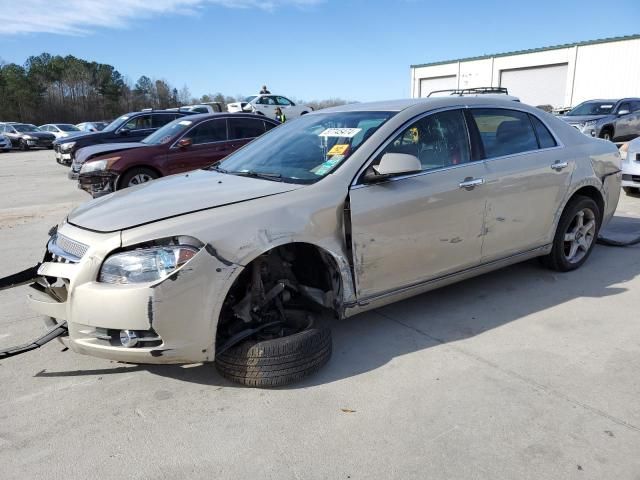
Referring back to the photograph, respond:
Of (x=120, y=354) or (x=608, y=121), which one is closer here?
(x=120, y=354)

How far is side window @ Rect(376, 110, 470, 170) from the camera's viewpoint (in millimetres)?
3660

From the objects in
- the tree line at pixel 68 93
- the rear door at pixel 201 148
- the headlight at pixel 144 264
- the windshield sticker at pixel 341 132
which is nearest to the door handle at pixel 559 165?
the windshield sticker at pixel 341 132

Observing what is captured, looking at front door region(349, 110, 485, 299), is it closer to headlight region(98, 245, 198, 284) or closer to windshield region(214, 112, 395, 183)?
windshield region(214, 112, 395, 183)

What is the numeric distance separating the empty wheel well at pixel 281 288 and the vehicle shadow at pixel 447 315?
37cm

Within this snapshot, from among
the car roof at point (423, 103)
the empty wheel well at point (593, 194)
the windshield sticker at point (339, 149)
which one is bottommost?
the empty wheel well at point (593, 194)

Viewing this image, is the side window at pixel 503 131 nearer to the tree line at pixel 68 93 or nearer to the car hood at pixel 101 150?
the car hood at pixel 101 150

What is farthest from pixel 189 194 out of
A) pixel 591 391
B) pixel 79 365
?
pixel 591 391

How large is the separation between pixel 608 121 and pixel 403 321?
618 inches

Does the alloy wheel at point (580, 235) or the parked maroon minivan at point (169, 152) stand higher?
the parked maroon minivan at point (169, 152)

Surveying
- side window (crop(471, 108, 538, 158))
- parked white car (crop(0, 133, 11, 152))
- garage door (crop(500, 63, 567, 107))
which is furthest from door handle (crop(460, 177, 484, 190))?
garage door (crop(500, 63, 567, 107))

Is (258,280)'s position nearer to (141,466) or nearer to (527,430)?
(141,466)

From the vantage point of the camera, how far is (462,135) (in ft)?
12.9

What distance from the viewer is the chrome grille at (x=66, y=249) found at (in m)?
2.83

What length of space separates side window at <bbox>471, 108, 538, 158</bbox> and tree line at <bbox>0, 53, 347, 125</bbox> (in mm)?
50284
